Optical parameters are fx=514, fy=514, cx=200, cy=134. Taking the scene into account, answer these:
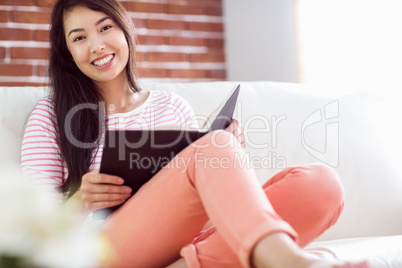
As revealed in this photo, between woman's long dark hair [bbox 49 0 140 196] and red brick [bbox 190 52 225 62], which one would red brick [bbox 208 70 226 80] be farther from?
woman's long dark hair [bbox 49 0 140 196]

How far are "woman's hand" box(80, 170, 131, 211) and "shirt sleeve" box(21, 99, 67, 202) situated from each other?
0.25 metres

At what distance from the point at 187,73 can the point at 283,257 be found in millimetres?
2601

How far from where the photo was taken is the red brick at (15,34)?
2.87 meters

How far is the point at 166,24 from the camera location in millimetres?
3244

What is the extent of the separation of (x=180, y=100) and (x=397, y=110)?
1133 mm

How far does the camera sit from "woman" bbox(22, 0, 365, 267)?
2.82 ft

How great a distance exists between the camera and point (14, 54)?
2895 millimetres

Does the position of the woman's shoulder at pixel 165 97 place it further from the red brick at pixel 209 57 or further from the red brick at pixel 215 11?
the red brick at pixel 215 11

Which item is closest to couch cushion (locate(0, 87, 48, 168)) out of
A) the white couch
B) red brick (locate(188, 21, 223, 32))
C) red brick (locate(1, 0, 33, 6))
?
the white couch

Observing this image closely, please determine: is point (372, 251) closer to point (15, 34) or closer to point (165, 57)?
point (165, 57)

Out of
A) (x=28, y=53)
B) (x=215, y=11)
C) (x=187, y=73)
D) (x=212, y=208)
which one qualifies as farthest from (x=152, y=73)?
(x=212, y=208)

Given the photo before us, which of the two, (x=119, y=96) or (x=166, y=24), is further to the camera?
(x=166, y=24)

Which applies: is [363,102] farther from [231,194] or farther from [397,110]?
[231,194]

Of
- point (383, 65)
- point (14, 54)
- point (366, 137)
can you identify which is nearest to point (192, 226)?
point (366, 137)
